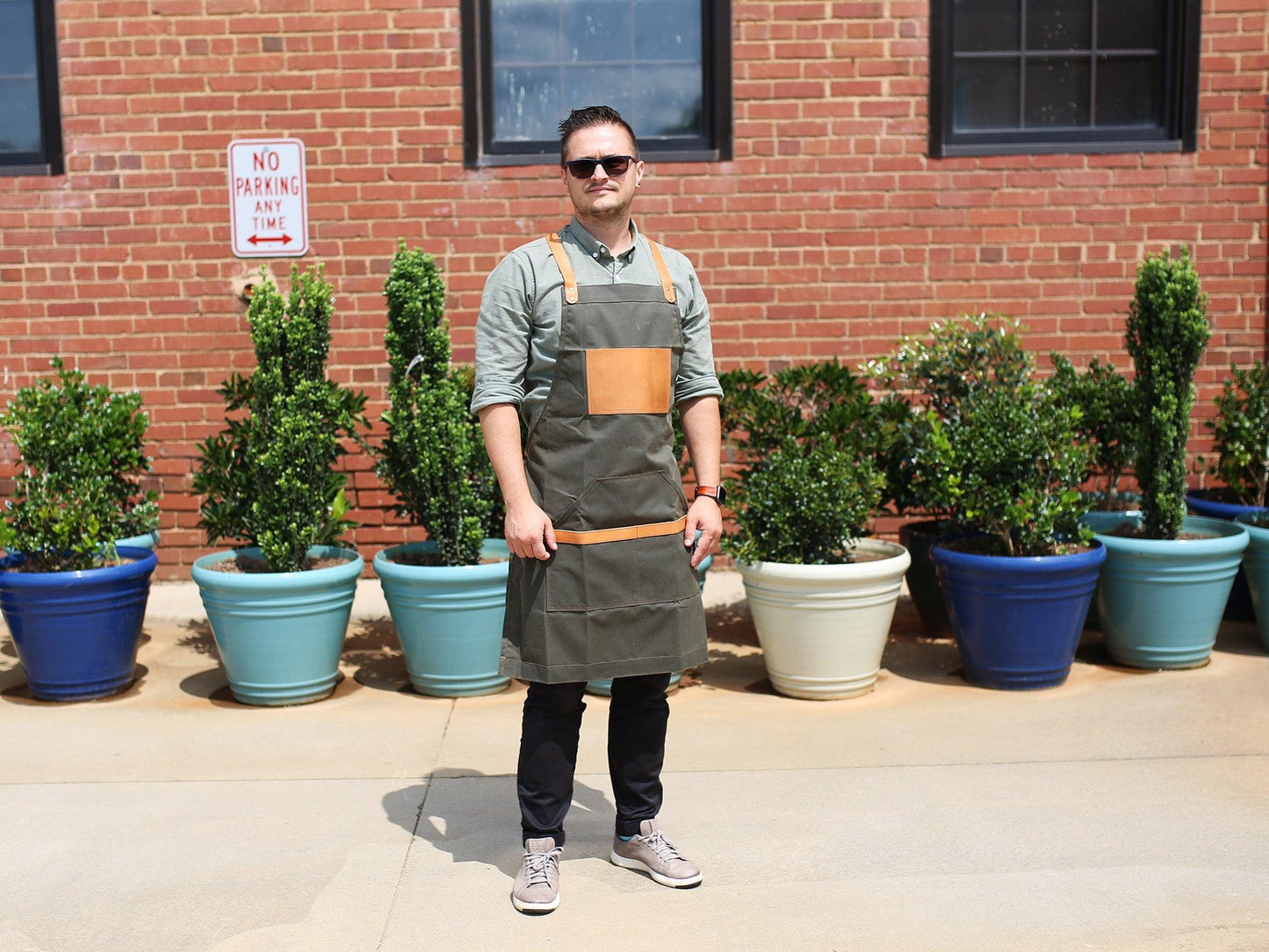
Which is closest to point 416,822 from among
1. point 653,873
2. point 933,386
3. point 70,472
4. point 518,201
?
point 653,873

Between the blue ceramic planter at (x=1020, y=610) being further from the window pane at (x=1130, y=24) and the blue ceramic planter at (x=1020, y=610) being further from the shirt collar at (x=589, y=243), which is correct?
the window pane at (x=1130, y=24)

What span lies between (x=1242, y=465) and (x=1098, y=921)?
3332mm

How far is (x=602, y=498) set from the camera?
340 centimetres

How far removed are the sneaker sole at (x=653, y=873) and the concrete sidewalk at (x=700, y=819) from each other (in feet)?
0.10

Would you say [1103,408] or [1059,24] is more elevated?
[1059,24]

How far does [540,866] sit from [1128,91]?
524 centimetres

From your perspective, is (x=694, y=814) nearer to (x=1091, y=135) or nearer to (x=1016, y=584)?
(x=1016, y=584)

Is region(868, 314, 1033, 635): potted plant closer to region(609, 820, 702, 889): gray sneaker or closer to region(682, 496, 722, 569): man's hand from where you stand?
region(682, 496, 722, 569): man's hand

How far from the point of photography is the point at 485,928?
3.25 metres

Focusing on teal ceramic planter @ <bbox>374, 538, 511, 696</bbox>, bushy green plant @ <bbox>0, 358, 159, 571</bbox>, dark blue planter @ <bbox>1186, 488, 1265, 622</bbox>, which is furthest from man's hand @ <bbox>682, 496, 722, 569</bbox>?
dark blue planter @ <bbox>1186, 488, 1265, 622</bbox>

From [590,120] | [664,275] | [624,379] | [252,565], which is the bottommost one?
[252,565]

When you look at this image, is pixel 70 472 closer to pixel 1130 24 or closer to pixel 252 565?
pixel 252 565

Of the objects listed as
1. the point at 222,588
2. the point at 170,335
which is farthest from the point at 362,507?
the point at 222,588

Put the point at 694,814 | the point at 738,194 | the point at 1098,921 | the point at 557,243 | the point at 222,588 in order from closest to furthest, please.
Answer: the point at 1098,921 < the point at 557,243 < the point at 694,814 < the point at 222,588 < the point at 738,194
